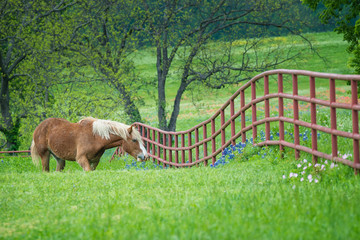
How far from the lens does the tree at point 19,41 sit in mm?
18938

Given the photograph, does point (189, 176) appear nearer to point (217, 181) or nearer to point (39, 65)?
point (217, 181)

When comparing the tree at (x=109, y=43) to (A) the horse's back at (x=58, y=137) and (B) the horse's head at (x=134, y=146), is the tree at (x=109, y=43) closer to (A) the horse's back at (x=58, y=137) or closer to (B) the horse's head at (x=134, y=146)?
(A) the horse's back at (x=58, y=137)

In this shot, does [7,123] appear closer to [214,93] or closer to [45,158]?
[45,158]

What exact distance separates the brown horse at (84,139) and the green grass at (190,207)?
3.69 metres

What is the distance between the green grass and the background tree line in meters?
11.3

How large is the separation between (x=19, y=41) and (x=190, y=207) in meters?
16.4

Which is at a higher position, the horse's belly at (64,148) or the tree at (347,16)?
the tree at (347,16)

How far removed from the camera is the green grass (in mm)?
4383

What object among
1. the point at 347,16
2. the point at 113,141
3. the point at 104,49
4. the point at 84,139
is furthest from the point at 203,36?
the point at 84,139

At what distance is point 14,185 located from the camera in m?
8.57

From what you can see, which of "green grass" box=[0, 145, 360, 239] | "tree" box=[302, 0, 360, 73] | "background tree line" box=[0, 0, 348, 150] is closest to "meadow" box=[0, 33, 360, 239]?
"green grass" box=[0, 145, 360, 239]

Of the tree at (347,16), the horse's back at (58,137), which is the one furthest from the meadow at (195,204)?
the tree at (347,16)

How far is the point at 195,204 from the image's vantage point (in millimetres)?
5551

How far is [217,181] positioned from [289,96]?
2218 millimetres
